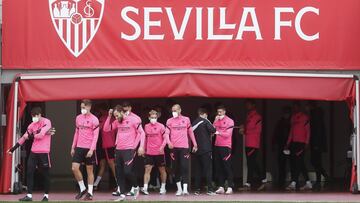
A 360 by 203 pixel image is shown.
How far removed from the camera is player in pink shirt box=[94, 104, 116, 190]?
17.5 meters

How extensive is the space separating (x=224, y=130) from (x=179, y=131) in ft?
3.48

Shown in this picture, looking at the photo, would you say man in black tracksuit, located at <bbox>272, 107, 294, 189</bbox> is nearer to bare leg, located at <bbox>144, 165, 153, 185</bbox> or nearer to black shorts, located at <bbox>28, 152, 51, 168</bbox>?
bare leg, located at <bbox>144, 165, 153, 185</bbox>

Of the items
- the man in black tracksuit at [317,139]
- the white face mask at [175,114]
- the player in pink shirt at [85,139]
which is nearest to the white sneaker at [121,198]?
the player in pink shirt at [85,139]

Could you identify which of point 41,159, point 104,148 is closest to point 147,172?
point 104,148

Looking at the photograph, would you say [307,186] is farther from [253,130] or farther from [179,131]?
[179,131]

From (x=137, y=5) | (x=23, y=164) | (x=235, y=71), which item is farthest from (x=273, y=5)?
(x=23, y=164)

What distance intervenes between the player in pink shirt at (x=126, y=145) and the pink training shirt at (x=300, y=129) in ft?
12.8

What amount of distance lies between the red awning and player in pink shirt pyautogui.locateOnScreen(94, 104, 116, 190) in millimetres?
1215

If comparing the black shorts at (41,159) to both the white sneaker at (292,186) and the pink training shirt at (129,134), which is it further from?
the white sneaker at (292,186)

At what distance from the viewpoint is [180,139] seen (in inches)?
653

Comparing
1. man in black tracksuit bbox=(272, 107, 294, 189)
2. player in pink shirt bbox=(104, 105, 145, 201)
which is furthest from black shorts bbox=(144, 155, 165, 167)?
man in black tracksuit bbox=(272, 107, 294, 189)

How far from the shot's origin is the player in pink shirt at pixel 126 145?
15.7 m

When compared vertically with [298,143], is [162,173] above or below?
below

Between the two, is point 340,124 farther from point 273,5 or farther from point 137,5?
point 137,5
